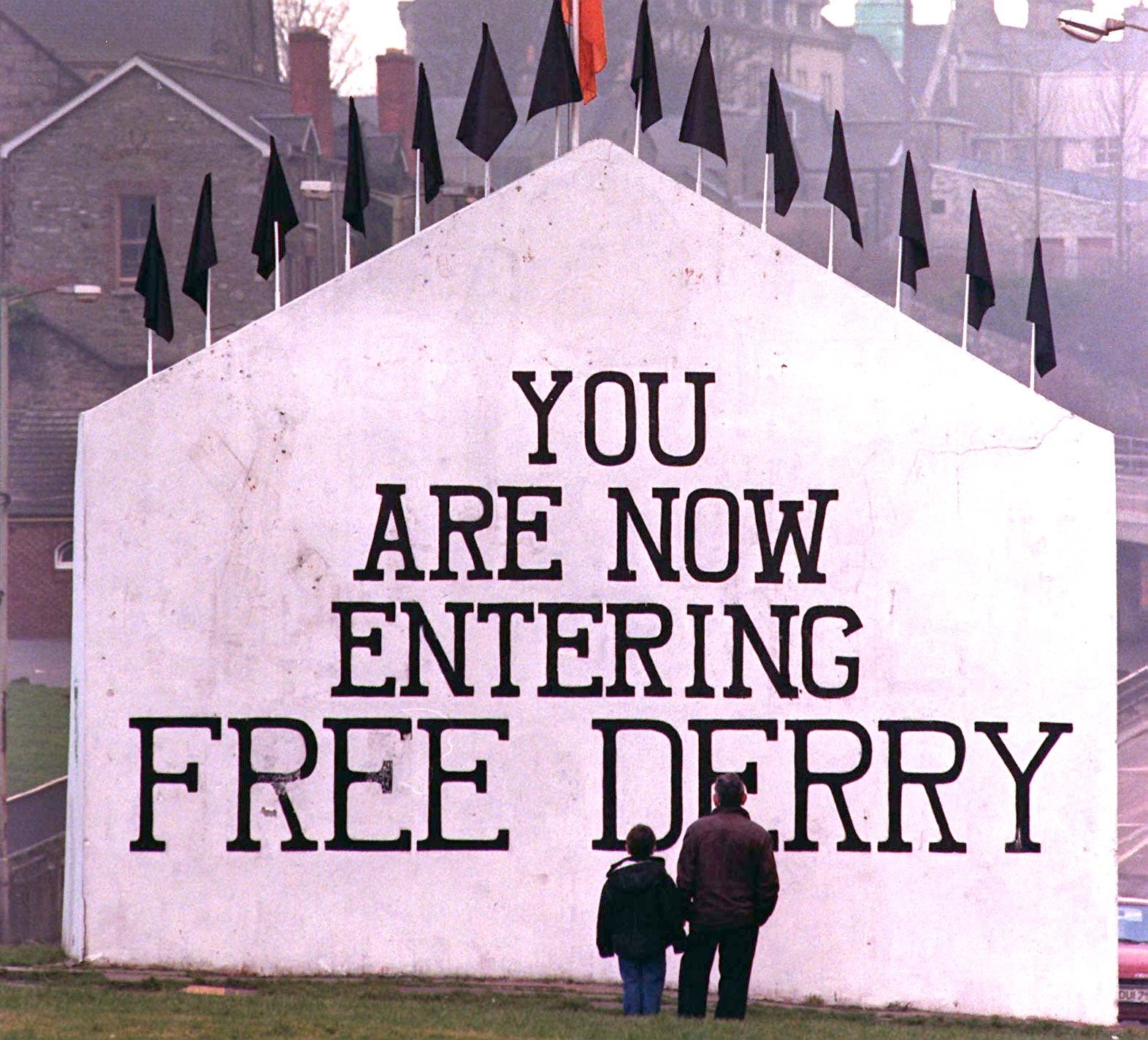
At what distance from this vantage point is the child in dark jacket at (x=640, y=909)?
12.3 m

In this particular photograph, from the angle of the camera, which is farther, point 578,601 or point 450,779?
point 578,601

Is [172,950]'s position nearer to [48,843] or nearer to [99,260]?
[48,843]

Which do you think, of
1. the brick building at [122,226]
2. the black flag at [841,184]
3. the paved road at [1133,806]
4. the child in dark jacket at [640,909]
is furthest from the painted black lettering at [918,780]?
the brick building at [122,226]

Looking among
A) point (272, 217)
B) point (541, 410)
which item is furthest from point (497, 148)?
point (541, 410)

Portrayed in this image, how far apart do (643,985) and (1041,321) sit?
7.09 meters

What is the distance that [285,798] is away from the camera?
48.8ft

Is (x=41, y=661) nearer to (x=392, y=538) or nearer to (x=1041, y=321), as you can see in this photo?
(x=392, y=538)

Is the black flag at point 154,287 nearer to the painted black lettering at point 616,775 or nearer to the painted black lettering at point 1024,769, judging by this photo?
the painted black lettering at point 616,775

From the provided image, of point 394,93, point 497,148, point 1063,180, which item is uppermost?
point 1063,180

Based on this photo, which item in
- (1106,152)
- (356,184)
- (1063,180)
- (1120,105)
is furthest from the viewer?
(1120,105)

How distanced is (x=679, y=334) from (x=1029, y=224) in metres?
76.9

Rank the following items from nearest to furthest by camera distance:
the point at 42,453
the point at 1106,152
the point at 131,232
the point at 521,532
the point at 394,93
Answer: the point at 521,532
the point at 42,453
the point at 131,232
the point at 394,93
the point at 1106,152

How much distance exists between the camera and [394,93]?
58406mm

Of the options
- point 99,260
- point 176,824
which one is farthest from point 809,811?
point 99,260
